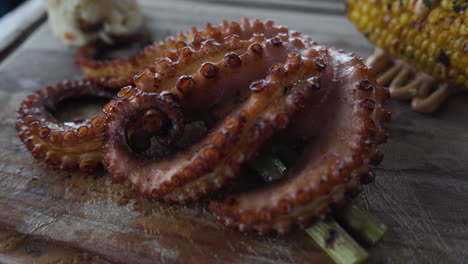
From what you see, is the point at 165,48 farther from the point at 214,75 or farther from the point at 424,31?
the point at 424,31

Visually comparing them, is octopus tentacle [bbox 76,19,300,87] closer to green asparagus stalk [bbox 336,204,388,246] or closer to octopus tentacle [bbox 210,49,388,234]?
octopus tentacle [bbox 210,49,388,234]

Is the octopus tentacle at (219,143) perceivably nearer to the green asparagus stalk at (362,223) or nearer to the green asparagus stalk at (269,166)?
the green asparagus stalk at (269,166)

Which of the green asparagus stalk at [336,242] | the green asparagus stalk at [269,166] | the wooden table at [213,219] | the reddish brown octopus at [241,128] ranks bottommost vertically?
the wooden table at [213,219]

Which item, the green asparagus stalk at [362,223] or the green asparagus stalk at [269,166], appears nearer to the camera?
the green asparagus stalk at [362,223]

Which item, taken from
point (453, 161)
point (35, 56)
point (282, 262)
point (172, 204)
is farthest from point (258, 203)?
point (35, 56)

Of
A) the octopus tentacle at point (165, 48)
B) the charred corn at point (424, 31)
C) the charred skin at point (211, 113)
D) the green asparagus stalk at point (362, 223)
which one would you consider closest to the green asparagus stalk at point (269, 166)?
the charred skin at point (211, 113)

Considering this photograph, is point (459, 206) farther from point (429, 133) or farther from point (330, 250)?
point (330, 250)
